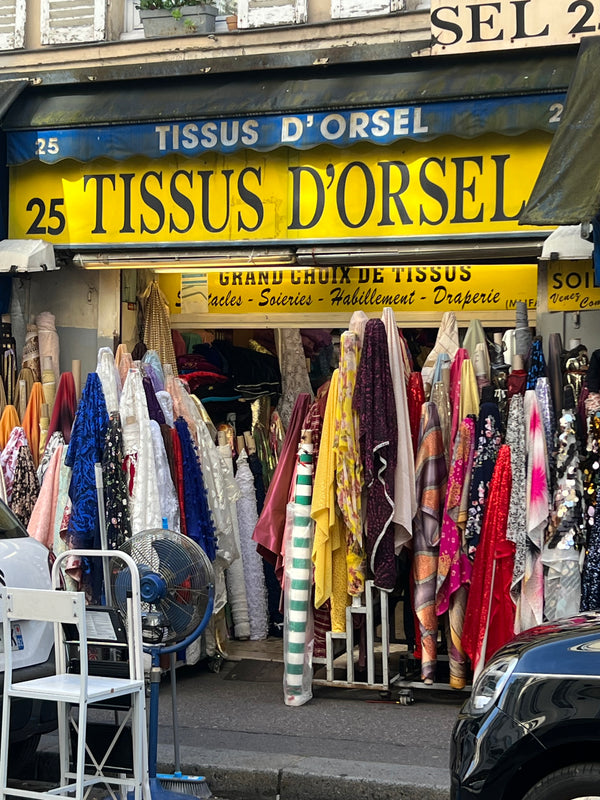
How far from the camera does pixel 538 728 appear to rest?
15.1 ft

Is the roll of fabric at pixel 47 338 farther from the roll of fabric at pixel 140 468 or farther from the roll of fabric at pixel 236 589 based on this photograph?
the roll of fabric at pixel 140 468

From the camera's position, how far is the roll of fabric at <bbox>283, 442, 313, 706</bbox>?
8.19 m

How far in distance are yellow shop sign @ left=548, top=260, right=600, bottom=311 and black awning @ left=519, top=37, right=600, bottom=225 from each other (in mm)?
1326

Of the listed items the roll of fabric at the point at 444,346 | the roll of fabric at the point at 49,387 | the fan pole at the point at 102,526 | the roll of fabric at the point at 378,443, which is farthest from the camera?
the roll of fabric at the point at 49,387

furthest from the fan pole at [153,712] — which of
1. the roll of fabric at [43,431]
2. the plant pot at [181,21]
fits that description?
the plant pot at [181,21]

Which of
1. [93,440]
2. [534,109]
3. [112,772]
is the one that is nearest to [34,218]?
[93,440]

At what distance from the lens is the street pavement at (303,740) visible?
21.5ft

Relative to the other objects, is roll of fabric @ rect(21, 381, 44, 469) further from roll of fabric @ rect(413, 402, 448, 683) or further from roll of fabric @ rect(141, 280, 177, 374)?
roll of fabric @ rect(413, 402, 448, 683)

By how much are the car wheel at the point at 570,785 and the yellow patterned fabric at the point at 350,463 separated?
355cm

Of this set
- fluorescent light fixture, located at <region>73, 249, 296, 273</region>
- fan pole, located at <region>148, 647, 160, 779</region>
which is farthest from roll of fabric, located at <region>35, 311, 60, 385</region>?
fan pole, located at <region>148, 647, 160, 779</region>

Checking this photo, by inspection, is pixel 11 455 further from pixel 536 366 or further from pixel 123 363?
pixel 536 366

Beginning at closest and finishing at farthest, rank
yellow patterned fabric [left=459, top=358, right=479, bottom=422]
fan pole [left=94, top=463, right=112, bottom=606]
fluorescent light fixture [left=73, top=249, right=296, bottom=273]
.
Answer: fan pole [left=94, top=463, right=112, bottom=606]
yellow patterned fabric [left=459, top=358, right=479, bottom=422]
fluorescent light fixture [left=73, top=249, right=296, bottom=273]

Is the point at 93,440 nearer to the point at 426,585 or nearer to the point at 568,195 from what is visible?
the point at 426,585

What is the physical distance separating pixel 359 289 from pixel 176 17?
9.14ft
